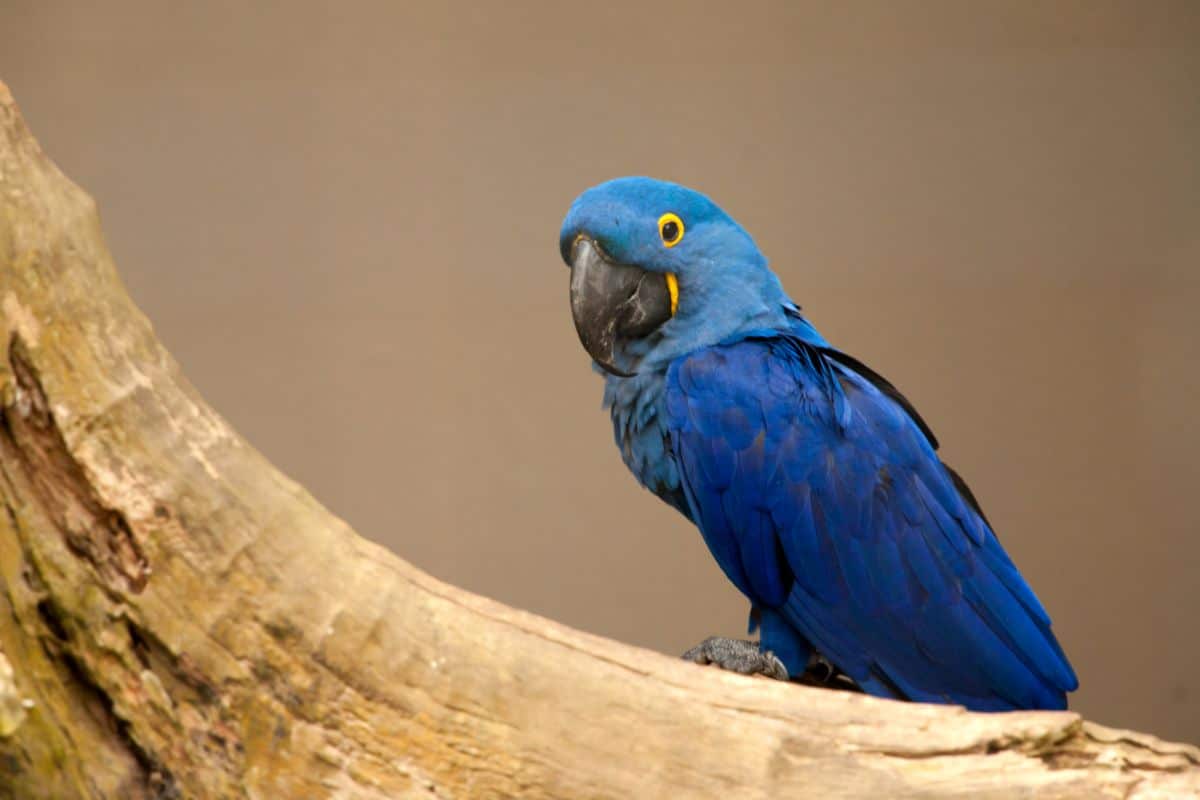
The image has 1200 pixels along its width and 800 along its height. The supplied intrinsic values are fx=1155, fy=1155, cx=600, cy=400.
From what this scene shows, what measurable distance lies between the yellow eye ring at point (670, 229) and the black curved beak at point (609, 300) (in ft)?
0.19

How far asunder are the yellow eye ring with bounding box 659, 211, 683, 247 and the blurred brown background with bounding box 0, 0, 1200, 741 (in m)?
1.35

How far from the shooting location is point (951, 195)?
3.22m

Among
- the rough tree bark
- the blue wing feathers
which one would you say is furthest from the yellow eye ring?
the rough tree bark

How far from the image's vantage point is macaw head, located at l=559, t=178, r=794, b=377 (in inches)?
72.3

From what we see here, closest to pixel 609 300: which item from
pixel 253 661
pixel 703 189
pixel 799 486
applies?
pixel 799 486

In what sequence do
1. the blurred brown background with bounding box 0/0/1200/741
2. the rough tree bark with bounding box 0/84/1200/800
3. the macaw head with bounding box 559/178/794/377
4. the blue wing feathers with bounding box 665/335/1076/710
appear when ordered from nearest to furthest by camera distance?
the rough tree bark with bounding box 0/84/1200/800, the blue wing feathers with bounding box 665/335/1076/710, the macaw head with bounding box 559/178/794/377, the blurred brown background with bounding box 0/0/1200/741

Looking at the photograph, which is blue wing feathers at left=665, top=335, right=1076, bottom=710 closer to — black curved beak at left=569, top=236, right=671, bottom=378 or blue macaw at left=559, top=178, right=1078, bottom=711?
blue macaw at left=559, top=178, right=1078, bottom=711

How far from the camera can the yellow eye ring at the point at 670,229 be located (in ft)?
6.10

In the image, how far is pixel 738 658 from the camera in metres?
1.78

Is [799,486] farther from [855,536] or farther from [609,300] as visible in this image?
[609,300]

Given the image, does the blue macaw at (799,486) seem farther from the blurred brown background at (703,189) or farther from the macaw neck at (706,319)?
the blurred brown background at (703,189)

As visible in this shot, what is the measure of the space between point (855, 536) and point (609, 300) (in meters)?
0.53

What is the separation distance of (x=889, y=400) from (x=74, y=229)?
1.26 metres

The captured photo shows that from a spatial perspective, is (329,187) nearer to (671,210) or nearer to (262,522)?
(671,210)
